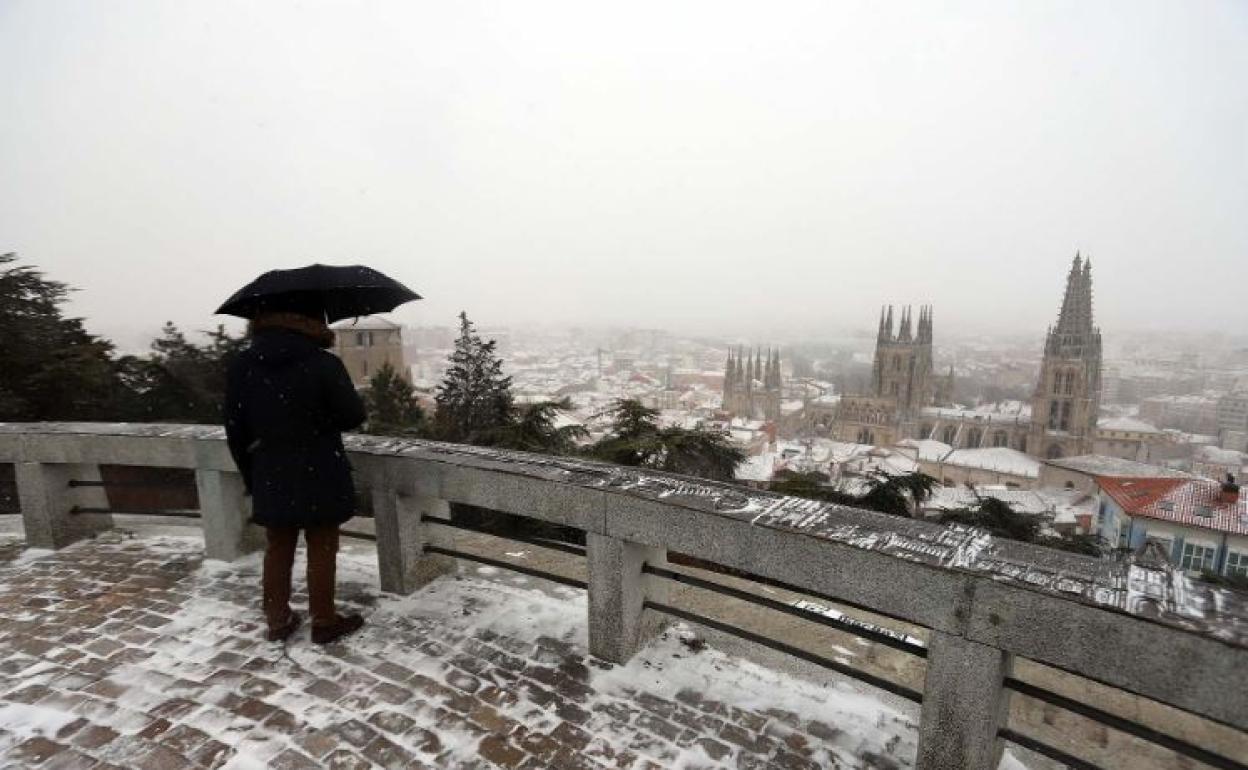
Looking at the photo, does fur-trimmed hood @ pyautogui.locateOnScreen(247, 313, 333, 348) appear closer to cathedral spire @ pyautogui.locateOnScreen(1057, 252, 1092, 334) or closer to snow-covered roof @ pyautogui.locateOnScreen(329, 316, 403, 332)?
snow-covered roof @ pyautogui.locateOnScreen(329, 316, 403, 332)

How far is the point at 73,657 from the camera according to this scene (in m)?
3.35

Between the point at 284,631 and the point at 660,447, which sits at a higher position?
the point at 284,631

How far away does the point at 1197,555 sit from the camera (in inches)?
969

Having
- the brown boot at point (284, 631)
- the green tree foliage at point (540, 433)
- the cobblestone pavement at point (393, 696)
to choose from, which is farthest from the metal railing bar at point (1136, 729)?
the green tree foliage at point (540, 433)

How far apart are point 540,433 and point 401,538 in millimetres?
9414

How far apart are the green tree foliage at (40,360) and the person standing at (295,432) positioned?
10.9 m

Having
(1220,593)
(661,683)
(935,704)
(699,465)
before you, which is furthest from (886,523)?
(699,465)

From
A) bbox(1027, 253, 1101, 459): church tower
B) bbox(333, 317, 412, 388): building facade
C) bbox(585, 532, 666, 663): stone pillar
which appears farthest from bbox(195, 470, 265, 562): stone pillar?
bbox(1027, 253, 1101, 459): church tower

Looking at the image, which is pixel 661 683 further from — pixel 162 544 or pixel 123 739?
pixel 162 544

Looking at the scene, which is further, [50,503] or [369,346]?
[369,346]

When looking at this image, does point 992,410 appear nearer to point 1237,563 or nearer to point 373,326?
point 1237,563

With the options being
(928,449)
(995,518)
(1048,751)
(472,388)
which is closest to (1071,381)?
(928,449)

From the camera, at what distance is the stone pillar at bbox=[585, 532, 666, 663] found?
3287 mm

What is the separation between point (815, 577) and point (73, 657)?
4200 mm
